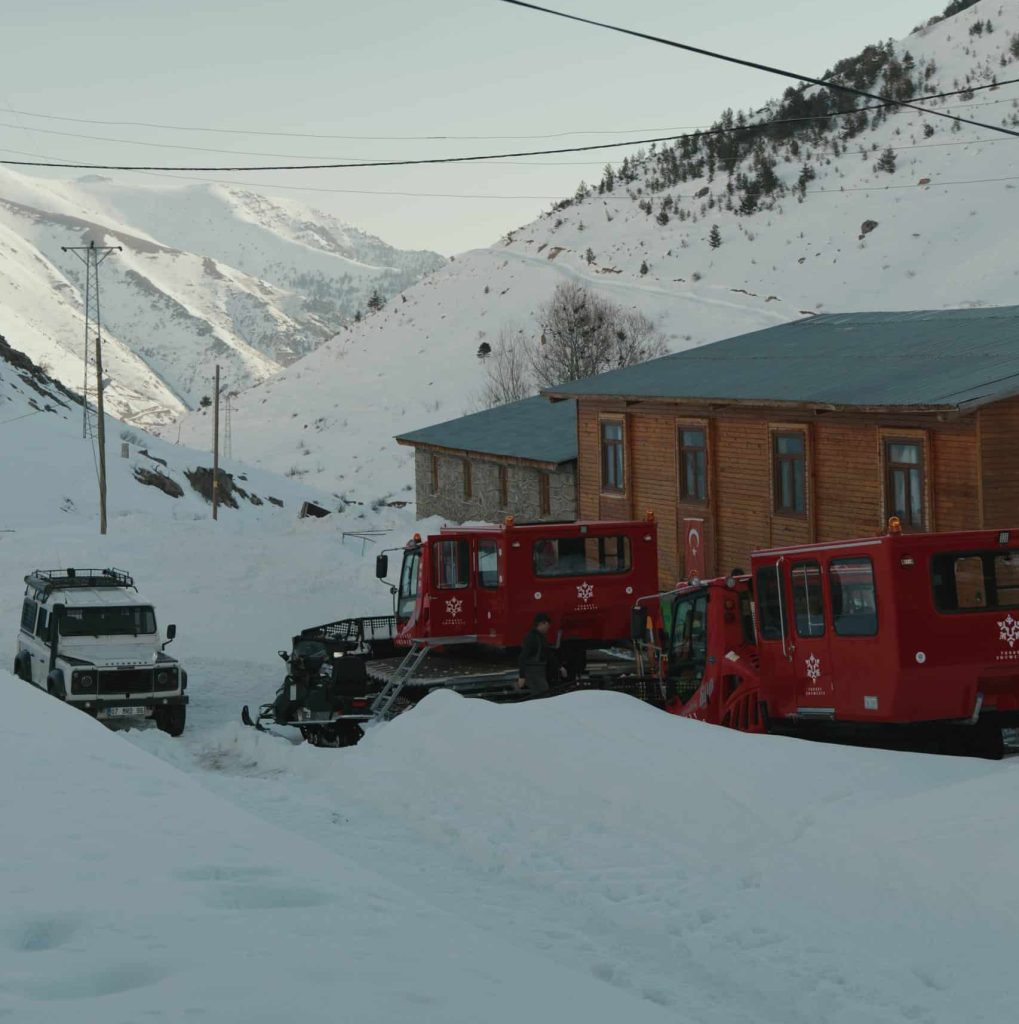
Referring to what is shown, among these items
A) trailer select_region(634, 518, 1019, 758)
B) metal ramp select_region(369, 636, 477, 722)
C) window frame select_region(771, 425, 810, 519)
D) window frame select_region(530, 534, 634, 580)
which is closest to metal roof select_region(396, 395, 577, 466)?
window frame select_region(771, 425, 810, 519)

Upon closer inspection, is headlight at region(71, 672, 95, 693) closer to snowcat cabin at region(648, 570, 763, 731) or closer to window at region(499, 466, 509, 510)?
snowcat cabin at region(648, 570, 763, 731)

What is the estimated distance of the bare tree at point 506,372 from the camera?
85312 millimetres

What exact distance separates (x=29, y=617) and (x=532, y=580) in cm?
908

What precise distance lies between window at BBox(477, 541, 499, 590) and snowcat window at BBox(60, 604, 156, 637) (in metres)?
5.58

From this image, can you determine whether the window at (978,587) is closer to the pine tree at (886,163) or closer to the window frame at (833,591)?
the window frame at (833,591)

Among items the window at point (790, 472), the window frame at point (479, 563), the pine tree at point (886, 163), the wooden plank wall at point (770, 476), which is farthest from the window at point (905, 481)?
the pine tree at point (886, 163)

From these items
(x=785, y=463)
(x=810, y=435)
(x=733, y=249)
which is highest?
(x=733, y=249)

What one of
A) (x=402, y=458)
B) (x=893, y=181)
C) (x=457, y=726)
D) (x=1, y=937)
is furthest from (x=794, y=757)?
(x=893, y=181)

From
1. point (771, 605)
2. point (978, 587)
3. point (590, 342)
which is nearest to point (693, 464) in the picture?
point (771, 605)

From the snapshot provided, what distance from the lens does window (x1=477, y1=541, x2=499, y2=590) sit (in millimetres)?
23328

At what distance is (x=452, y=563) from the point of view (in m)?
23.6

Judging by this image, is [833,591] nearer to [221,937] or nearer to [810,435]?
[221,937]

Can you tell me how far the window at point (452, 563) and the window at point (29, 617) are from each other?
7.16m

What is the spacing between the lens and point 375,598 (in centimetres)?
3728
